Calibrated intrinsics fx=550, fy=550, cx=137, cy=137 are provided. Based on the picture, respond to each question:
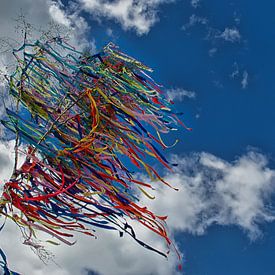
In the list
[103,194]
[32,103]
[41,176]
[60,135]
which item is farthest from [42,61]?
[103,194]

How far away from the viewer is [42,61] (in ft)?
27.7

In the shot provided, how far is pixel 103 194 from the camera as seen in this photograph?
306 inches

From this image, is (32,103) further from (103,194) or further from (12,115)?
(103,194)

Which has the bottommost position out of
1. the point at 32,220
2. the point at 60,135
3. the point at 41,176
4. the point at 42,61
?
the point at 32,220

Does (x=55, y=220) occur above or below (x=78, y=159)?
below

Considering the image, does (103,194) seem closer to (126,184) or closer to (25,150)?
(126,184)

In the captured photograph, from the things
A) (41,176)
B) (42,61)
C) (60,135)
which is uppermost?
(42,61)

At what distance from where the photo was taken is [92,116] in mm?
8016

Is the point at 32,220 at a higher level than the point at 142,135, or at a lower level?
lower

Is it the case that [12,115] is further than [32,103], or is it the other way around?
[32,103]

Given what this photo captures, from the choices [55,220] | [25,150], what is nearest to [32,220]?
[55,220]

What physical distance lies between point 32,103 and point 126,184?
205cm

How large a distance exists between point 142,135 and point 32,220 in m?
1.99

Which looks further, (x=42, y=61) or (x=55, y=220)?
(x=42, y=61)
